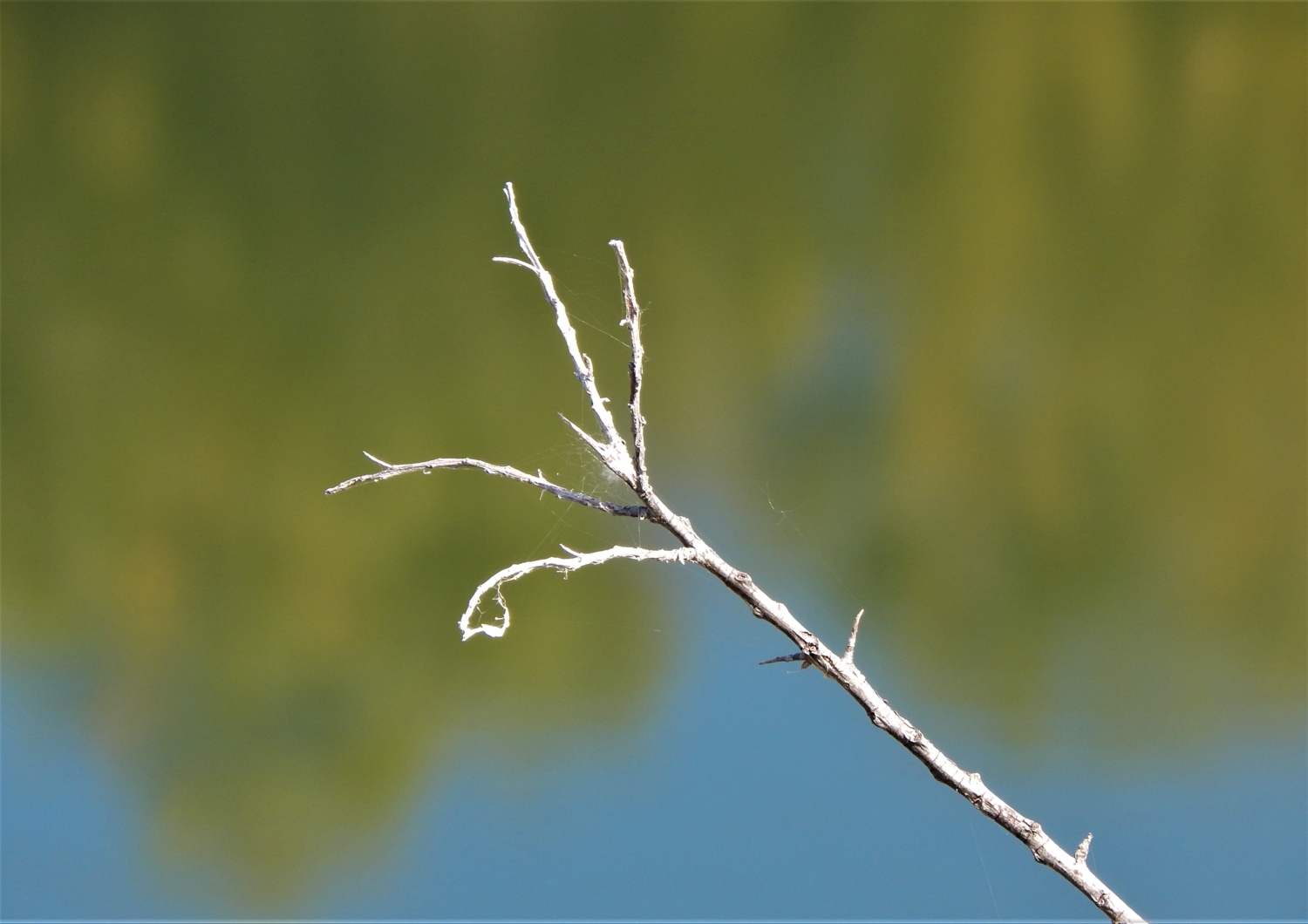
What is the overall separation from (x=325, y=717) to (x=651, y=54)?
128 inches

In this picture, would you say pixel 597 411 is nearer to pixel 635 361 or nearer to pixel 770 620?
pixel 635 361

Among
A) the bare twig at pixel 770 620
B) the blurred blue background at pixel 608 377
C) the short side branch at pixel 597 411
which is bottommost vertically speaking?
the bare twig at pixel 770 620

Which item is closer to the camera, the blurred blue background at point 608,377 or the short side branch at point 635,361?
the short side branch at point 635,361

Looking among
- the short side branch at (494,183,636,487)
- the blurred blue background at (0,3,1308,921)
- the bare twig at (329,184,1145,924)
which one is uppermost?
the blurred blue background at (0,3,1308,921)

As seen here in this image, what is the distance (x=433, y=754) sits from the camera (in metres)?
2.88

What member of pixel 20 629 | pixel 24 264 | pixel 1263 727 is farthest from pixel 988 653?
pixel 24 264

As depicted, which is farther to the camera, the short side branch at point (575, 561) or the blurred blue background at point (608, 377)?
the blurred blue background at point (608, 377)

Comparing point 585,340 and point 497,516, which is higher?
point 585,340

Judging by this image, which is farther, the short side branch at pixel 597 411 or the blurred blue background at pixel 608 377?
the blurred blue background at pixel 608 377

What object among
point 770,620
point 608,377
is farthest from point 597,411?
point 608,377

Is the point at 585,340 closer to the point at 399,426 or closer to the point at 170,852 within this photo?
the point at 399,426

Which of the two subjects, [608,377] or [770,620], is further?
[608,377]

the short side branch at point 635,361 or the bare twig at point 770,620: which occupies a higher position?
the short side branch at point 635,361

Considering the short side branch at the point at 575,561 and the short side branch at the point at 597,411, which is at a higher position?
the short side branch at the point at 597,411
